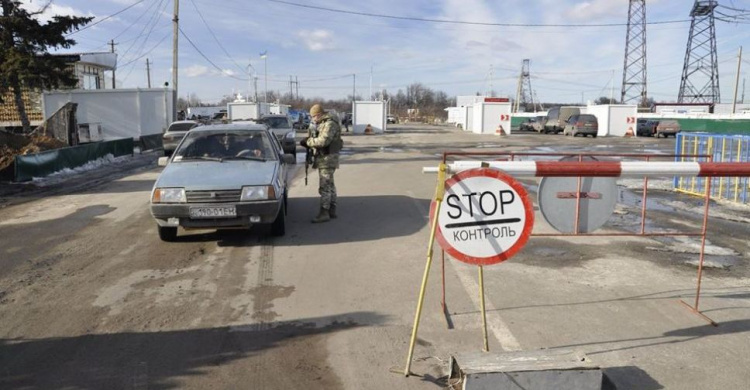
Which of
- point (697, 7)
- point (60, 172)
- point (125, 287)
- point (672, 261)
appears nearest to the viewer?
point (125, 287)

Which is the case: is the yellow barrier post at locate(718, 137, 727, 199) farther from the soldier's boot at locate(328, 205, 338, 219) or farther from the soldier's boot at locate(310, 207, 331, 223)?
the soldier's boot at locate(310, 207, 331, 223)

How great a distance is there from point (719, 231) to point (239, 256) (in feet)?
23.3

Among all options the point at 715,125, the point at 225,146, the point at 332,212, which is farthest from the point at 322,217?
the point at 715,125

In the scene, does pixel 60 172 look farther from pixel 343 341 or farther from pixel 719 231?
pixel 719 231

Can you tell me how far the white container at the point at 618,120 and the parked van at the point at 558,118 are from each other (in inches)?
122

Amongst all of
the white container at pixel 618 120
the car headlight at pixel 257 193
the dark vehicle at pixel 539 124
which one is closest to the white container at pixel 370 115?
the dark vehicle at pixel 539 124

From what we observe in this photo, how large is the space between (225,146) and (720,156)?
10501 millimetres

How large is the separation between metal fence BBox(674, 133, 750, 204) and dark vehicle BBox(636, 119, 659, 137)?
3648 centimetres

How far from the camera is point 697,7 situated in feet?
243

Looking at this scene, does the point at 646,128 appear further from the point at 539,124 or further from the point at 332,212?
the point at 332,212

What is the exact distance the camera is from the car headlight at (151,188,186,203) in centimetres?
703

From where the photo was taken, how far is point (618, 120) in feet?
152

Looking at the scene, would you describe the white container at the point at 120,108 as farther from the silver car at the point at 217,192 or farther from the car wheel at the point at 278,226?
the car wheel at the point at 278,226

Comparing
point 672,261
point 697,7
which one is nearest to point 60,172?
point 672,261
